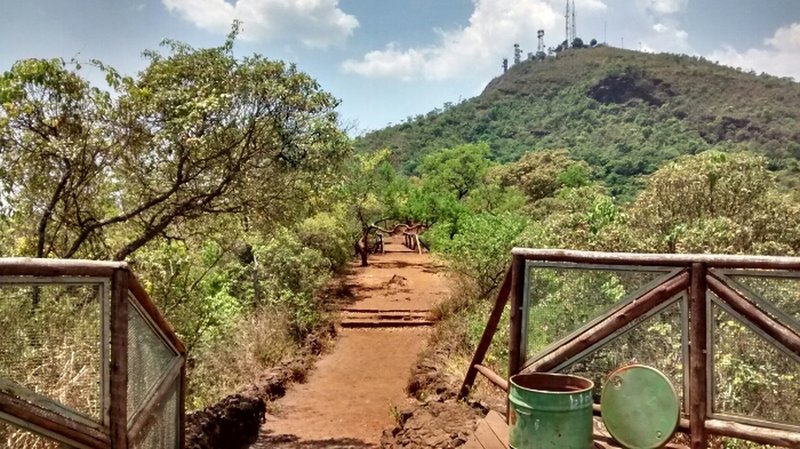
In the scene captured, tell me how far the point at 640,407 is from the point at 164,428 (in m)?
3.07

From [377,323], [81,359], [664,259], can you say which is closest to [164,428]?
[81,359]

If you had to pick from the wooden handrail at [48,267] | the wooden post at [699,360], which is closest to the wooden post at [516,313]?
the wooden post at [699,360]

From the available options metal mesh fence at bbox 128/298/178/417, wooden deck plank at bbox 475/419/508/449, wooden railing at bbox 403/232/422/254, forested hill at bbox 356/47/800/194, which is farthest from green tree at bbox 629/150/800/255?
forested hill at bbox 356/47/800/194

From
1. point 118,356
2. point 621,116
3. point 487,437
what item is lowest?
point 487,437

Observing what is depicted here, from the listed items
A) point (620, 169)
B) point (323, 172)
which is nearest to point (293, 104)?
point (323, 172)

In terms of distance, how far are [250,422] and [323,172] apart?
3.68 m

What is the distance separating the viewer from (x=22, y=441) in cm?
344

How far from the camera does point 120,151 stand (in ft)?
24.8

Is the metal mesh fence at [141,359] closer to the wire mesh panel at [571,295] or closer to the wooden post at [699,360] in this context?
the wire mesh panel at [571,295]

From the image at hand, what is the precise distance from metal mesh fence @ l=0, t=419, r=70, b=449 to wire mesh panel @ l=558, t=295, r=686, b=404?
10.1 feet

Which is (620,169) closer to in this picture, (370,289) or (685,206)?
(370,289)

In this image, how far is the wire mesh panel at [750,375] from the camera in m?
3.50

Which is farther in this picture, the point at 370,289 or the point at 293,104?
the point at 370,289

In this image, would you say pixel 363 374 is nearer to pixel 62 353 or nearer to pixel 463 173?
pixel 62 353
